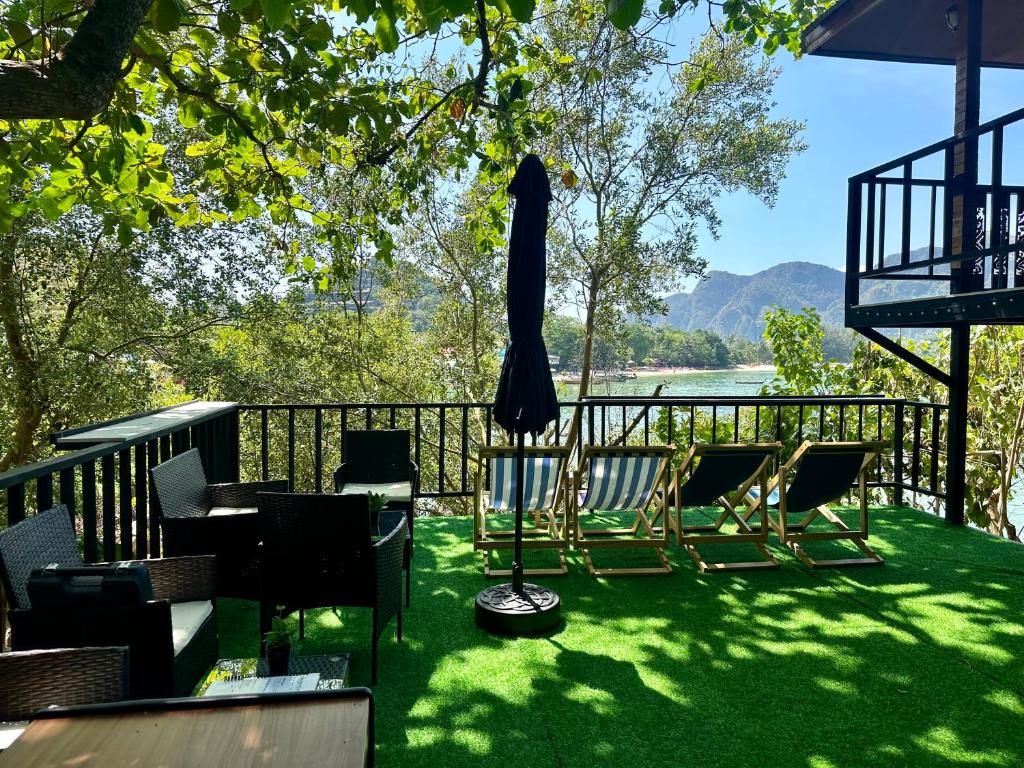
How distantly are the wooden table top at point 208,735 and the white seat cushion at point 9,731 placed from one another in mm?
503

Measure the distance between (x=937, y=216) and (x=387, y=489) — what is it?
562cm

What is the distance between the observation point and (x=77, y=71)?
2355 millimetres

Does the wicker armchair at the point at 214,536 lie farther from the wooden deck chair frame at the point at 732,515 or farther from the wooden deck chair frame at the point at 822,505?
the wooden deck chair frame at the point at 822,505

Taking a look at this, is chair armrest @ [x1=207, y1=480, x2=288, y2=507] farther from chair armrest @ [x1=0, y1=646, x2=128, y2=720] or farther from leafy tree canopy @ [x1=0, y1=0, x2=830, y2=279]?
chair armrest @ [x1=0, y1=646, x2=128, y2=720]

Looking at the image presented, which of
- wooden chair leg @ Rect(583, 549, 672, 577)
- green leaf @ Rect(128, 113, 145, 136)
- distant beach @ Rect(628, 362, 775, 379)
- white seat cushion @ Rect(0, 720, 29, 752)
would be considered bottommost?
wooden chair leg @ Rect(583, 549, 672, 577)

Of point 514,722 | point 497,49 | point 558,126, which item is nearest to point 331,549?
point 514,722

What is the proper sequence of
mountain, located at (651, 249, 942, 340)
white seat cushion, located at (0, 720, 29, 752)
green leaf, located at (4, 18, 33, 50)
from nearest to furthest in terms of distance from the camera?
white seat cushion, located at (0, 720, 29, 752) < green leaf, located at (4, 18, 33, 50) < mountain, located at (651, 249, 942, 340)

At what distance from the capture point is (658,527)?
19.2 ft

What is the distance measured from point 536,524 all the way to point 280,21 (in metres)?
3.86

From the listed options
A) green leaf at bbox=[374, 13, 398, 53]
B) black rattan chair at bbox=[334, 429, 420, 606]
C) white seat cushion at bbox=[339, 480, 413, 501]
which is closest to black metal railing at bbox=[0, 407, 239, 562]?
black rattan chair at bbox=[334, 429, 420, 606]

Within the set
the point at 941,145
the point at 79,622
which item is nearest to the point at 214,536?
the point at 79,622

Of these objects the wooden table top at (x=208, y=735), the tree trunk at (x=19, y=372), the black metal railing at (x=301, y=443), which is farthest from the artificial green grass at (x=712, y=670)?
the tree trunk at (x=19, y=372)

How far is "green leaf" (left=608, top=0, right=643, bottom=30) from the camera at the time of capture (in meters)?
2.37

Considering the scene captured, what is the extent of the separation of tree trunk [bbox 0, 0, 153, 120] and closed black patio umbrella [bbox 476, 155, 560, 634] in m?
1.93
